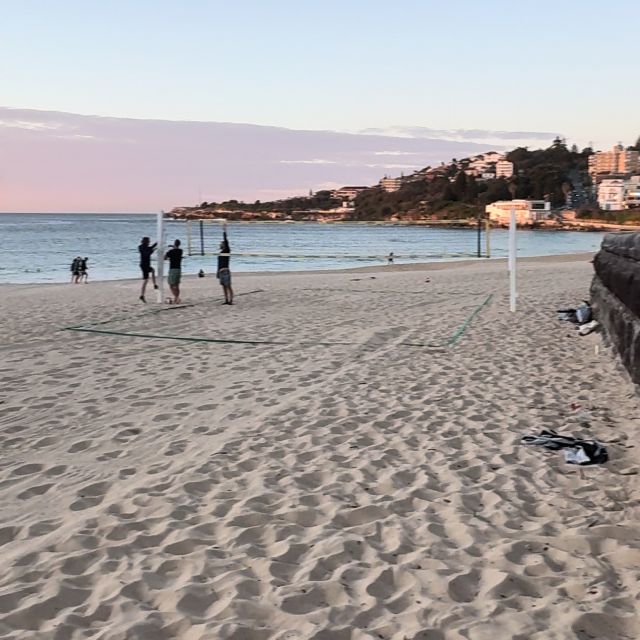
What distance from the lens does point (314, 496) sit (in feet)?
14.3

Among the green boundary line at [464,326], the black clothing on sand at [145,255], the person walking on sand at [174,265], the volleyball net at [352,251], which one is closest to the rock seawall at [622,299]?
the green boundary line at [464,326]

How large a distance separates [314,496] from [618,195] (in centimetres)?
14551

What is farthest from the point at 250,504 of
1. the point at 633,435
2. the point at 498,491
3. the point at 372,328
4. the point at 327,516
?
the point at 372,328

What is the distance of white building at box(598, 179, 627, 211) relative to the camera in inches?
5262

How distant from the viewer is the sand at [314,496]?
307 centimetres

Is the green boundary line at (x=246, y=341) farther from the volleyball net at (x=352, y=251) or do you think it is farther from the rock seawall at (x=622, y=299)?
the volleyball net at (x=352, y=251)

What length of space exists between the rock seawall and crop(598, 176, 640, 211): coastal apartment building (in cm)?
12609

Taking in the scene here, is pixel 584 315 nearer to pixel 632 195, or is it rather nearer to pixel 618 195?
pixel 632 195

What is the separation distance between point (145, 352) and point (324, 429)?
4.12 meters

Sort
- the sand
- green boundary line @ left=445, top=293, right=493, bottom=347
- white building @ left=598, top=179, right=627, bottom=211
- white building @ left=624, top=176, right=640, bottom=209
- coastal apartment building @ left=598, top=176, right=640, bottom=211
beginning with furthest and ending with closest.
A: 1. white building @ left=598, top=179, right=627, bottom=211
2. coastal apartment building @ left=598, top=176, right=640, bottom=211
3. white building @ left=624, top=176, right=640, bottom=209
4. green boundary line @ left=445, top=293, right=493, bottom=347
5. the sand

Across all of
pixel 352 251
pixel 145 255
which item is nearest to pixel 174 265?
pixel 145 255

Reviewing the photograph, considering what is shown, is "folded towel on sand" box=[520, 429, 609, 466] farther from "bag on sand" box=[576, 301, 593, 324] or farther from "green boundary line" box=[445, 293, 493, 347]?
"bag on sand" box=[576, 301, 593, 324]

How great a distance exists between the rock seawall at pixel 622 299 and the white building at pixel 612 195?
130m

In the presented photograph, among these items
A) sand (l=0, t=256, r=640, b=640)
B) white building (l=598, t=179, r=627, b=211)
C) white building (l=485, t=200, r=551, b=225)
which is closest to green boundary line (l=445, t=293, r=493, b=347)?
sand (l=0, t=256, r=640, b=640)
